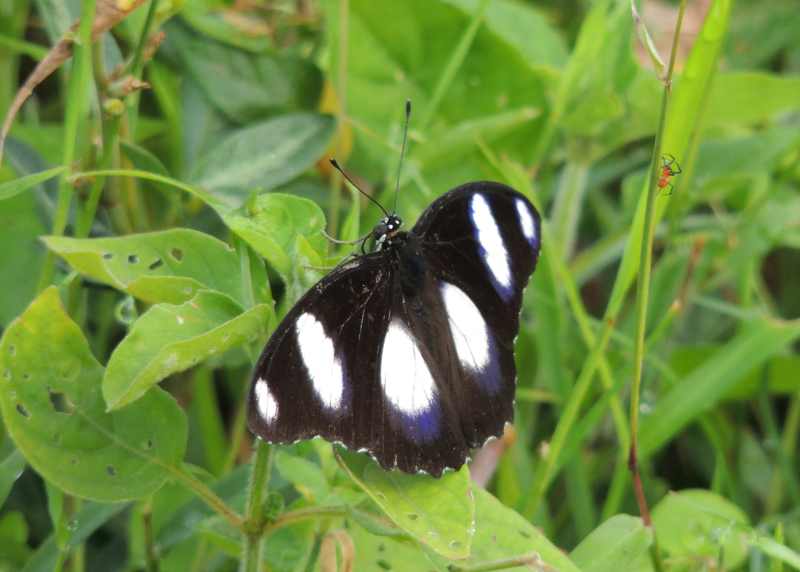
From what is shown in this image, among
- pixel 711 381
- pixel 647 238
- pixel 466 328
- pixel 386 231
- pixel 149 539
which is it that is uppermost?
pixel 647 238

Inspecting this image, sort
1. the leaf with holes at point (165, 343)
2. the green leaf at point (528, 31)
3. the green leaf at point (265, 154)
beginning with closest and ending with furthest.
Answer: the leaf with holes at point (165, 343), the green leaf at point (265, 154), the green leaf at point (528, 31)

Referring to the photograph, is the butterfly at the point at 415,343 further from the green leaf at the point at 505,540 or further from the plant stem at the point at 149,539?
the plant stem at the point at 149,539

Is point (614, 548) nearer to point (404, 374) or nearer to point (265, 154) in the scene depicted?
point (404, 374)

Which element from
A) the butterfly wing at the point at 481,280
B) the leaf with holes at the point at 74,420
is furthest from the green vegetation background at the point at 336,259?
the butterfly wing at the point at 481,280

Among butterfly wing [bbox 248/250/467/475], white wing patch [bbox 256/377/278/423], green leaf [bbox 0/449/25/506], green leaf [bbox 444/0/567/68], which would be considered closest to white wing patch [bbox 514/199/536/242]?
butterfly wing [bbox 248/250/467/475]

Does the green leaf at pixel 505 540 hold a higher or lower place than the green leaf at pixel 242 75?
lower

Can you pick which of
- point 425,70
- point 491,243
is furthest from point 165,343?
point 425,70
